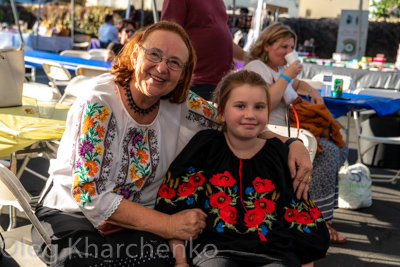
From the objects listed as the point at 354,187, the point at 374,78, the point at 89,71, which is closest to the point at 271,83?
the point at 354,187

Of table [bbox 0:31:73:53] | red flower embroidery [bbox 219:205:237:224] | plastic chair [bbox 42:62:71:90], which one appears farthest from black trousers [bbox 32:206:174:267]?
table [bbox 0:31:73:53]

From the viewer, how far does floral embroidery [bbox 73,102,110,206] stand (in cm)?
197

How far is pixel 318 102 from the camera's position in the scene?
4.09m

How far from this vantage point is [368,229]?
4504 mm

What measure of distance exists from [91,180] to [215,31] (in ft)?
6.97

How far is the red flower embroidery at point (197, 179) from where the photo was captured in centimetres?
220

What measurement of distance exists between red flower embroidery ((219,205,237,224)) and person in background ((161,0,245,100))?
67.8 inches

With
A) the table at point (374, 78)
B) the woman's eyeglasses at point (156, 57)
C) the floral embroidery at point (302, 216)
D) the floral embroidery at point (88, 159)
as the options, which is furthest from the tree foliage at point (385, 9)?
the floral embroidery at point (88, 159)

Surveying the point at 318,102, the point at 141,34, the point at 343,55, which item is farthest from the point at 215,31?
the point at 343,55

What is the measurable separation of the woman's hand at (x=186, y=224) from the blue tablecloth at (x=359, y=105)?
2740mm

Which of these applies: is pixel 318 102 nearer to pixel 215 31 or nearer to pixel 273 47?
pixel 273 47

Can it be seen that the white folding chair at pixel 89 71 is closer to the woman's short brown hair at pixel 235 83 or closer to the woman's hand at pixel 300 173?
the woman's short brown hair at pixel 235 83

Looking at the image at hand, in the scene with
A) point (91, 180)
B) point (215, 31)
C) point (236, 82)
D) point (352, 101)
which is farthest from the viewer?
point (352, 101)

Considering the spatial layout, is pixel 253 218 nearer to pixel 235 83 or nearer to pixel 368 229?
pixel 235 83
